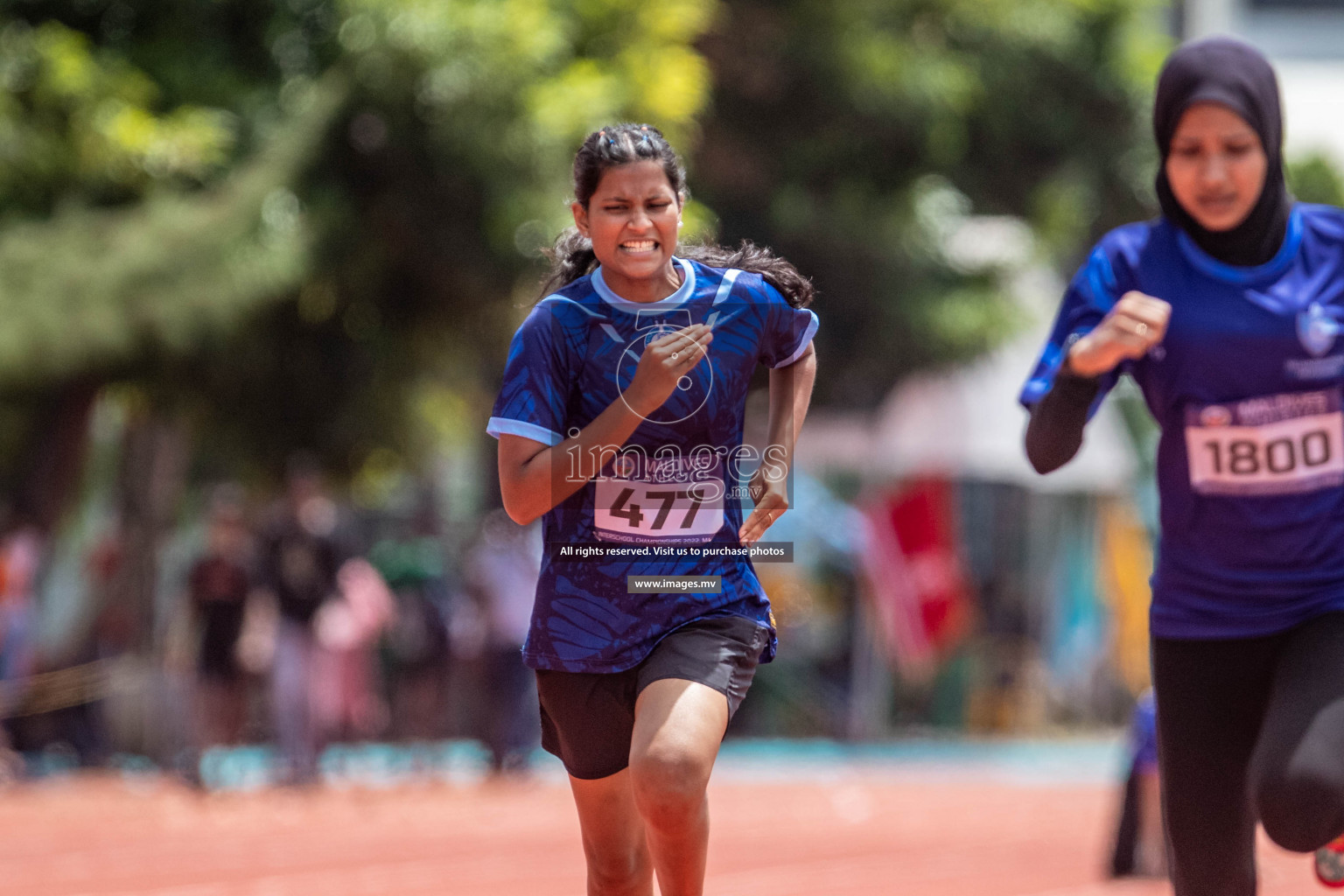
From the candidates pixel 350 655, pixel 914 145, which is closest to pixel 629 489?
pixel 350 655

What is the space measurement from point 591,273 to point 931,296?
16176mm

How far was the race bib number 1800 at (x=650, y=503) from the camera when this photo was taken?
396cm

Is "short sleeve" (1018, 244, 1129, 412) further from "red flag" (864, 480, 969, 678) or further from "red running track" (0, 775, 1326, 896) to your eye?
"red flag" (864, 480, 969, 678)

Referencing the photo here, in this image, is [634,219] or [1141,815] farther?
[1141,815]

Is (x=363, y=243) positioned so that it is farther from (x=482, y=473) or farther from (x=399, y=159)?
(x=482, y=473)

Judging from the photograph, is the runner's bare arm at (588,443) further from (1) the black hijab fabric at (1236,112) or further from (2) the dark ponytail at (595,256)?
(1) the black hijab fabric at (1236,112)

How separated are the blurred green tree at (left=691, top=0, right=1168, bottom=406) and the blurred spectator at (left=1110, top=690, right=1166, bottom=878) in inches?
414

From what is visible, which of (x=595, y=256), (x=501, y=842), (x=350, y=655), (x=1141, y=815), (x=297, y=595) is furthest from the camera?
(x=350, y=655)

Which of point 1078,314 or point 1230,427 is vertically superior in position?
point 1078,314

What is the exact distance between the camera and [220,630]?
13195mm

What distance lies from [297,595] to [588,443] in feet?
32.0

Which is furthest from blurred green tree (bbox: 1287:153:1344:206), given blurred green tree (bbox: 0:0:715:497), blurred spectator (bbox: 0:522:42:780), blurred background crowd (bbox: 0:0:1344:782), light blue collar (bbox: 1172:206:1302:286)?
light blue collar (bbox: 1172:206:1302:286)

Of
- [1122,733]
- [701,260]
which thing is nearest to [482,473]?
[1122,733]

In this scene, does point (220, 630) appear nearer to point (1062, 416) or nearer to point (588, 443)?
point (588, 443)
